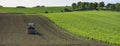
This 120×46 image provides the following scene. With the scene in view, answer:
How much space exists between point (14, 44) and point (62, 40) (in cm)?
619

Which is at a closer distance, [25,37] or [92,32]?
[25,37]

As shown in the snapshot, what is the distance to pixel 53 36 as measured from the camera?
4662 cm

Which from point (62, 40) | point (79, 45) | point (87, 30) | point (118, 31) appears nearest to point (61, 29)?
point (87, 30)

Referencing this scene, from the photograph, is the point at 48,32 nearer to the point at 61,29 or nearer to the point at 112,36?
the point at 61,29

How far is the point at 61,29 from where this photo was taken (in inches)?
2170

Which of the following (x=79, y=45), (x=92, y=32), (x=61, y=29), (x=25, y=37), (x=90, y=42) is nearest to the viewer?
(x=79, y=45)

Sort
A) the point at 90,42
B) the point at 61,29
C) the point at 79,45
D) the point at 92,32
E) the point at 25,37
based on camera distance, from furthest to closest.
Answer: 1. the point at 61,29
2. the point at 92,32
3. the point at 25,37
4. the point at 90,42
5. the point at 79,45

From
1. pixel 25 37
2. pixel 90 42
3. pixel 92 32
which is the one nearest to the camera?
pixel 90 42

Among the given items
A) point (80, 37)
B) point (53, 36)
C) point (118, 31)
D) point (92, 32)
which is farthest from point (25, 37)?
point (118, 31)

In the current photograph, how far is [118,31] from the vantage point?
172 ft

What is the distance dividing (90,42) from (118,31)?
1183 cm

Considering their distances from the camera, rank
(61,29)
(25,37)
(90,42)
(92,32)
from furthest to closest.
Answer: (61,29) < (92,32) < (25,37) < (90,42)

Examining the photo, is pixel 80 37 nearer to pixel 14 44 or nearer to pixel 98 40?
pixel 98 40

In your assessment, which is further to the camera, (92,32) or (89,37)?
(92,32)
